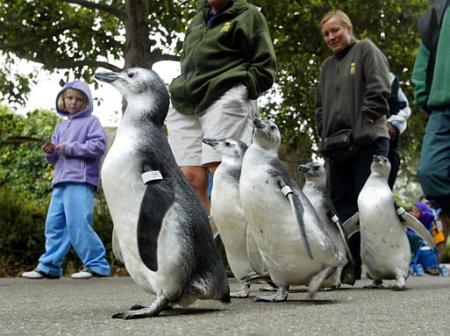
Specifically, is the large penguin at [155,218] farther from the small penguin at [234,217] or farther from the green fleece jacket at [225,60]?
the green fleece jacket at [225,60]

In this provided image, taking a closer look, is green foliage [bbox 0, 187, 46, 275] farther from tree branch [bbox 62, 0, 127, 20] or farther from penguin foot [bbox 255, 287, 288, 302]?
penguin foot [bbox 255, 287, 288, 302]

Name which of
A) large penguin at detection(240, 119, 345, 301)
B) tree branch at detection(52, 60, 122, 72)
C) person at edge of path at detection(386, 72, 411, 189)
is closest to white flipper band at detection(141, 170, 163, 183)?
large penguin at detection(240, 119, 345, 301)

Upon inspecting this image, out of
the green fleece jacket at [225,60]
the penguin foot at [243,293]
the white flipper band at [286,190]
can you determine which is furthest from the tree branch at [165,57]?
the white flipper band at [286,190]

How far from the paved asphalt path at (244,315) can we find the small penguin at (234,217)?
27 cm

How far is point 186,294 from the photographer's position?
312cm

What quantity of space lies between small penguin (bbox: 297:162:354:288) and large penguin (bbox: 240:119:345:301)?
802mm

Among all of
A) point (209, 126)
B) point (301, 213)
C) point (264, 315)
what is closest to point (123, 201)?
point (264, 315)

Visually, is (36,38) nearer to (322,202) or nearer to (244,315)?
(322,202)

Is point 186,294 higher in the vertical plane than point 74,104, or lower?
lower

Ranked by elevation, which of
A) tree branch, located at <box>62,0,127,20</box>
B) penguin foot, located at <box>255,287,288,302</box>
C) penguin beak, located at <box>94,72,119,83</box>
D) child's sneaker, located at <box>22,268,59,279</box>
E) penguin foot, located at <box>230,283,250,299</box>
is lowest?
child's sneaker, located at <box>22,268,59,279</box>

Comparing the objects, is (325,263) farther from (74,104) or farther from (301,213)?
(74,104)

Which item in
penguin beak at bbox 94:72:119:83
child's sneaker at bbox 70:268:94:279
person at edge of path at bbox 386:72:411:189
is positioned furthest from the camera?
child's sneaker at bbox 70:268:94:279

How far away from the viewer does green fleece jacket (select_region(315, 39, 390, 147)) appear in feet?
18.3

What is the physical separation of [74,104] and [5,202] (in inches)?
83.3
